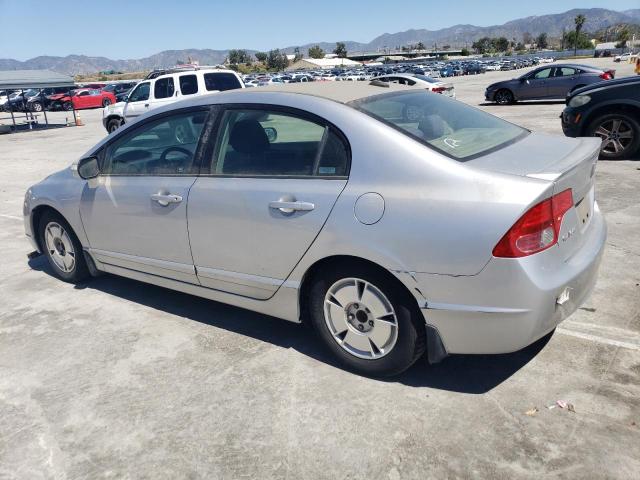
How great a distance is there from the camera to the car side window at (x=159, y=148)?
12.2 ft

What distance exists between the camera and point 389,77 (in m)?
20.9

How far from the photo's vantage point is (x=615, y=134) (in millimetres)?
8484

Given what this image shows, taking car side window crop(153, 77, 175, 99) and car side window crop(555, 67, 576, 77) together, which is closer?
car side window crop(153, 77, 175, 99)

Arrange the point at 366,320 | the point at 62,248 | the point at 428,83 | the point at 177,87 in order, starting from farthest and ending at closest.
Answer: the point at 428,83 < the point at 177,87 < the point at 62,248 < the point at 366,320

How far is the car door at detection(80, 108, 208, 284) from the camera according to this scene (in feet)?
12.1

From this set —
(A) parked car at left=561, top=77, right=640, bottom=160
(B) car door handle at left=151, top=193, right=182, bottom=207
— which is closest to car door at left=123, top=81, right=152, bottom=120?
(A) parked car at left=561, top=77, right=640, bottom=160

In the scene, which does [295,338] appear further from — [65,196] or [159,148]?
[65,196]

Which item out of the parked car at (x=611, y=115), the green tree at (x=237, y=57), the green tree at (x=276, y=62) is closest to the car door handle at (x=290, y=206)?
the parked car at (x=611, y=115)

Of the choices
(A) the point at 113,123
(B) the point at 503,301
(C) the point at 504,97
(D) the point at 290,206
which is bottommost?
(C) the point at 504,97

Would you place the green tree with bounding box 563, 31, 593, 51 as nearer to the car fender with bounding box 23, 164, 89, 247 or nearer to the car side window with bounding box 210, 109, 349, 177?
the car fender with bounding box 23, 164, 89, 247

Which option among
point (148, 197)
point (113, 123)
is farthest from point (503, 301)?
point (113, 123)

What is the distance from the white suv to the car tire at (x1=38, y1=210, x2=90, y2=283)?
9.87 meters

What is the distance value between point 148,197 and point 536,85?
64.2 feet

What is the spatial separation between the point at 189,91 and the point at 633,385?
46.2 ft
